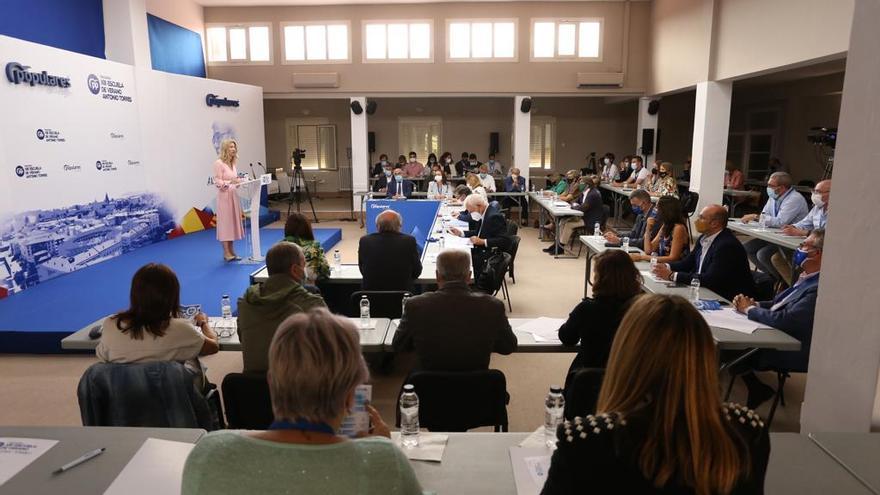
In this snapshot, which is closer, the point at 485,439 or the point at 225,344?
the point at 485,439

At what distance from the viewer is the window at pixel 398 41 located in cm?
1339

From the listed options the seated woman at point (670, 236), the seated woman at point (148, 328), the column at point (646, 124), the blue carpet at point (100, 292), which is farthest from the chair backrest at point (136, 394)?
the column at point (646, 124)

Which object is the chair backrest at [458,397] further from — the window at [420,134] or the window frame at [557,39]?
the window at [420,134]

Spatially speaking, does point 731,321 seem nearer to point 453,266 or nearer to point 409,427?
point 453,266

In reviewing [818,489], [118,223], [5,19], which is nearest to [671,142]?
[118,223]

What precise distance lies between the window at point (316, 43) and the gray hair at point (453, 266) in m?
11.6

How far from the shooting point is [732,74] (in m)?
9.53

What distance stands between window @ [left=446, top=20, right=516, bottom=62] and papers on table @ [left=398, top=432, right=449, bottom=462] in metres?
12.5

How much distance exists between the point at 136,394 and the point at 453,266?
1.52 metres

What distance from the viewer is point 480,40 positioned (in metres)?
13.5

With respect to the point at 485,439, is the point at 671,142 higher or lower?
higher

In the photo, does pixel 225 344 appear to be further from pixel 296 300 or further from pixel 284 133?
pixel 284 133

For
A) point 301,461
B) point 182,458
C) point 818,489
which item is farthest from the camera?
point 182,458

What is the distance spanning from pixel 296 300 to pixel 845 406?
261 cm
